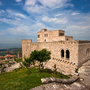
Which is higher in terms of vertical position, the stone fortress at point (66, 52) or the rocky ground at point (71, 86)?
the stone fortress at point (66, 52)

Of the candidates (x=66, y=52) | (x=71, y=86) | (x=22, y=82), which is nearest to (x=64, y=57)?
(x=66, y=52)

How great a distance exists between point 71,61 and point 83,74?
3.35m

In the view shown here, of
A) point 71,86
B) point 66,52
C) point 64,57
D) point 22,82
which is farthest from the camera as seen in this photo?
point 64,57

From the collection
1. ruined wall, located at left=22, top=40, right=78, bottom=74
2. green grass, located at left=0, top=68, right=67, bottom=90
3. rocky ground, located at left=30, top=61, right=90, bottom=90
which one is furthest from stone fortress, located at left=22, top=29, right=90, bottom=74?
green grass, located at left=0, top=68, right=67, bottom=90

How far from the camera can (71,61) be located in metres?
15.0

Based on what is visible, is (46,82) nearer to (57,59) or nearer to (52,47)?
(57,59)

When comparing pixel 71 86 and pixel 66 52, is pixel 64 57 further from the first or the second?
pixel 71 86

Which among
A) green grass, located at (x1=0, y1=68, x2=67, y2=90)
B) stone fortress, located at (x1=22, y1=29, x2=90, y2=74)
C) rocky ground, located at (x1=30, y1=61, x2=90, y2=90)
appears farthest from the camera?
stone fortress, located at (x1=22, y1=29, x2=90, y2=74)

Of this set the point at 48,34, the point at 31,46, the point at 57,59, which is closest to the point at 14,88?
the point at 57,59

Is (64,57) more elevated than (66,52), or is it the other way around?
(66,52)

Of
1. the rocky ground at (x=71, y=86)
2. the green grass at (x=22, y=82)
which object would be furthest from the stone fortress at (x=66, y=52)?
the green grass at (x=22, y=82)

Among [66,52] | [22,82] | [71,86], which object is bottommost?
[22,82]

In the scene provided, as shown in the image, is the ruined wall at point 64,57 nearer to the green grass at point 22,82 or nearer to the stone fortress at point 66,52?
the stone fortress at point 66,52

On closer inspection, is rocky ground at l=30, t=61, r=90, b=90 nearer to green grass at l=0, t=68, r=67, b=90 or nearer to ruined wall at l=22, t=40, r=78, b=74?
green grass at l=0, t=68, r=67, b=90
